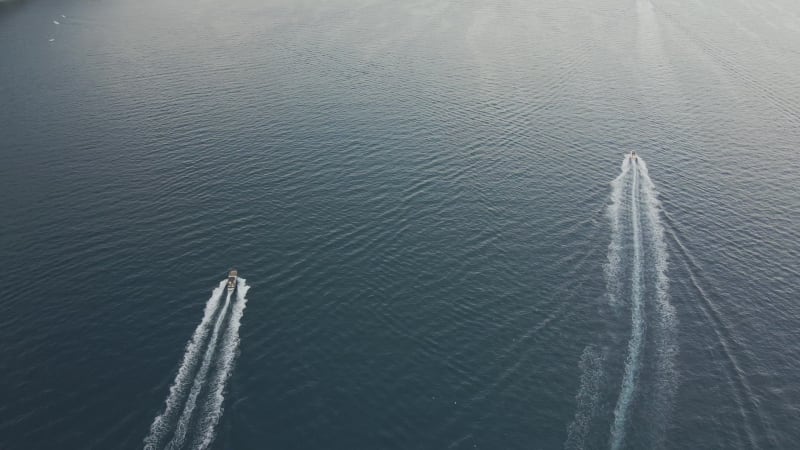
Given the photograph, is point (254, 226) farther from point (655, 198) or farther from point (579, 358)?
point (655, 198)

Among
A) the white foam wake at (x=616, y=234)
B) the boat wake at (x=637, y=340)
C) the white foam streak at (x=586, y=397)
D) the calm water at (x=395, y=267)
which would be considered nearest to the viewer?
the white foam streak at (x=586, y=397)

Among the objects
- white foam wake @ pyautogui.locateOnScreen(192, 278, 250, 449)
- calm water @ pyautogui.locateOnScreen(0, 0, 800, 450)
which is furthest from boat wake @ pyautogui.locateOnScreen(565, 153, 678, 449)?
white foam wake @ pyautogui.locateOnScreen(192, 278, 250, 449)

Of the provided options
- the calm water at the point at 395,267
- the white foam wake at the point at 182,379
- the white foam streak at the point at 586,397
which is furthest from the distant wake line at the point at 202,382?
the white foam streak at the point at 586,397

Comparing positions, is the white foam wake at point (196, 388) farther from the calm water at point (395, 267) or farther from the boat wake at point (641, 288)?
the boat wake at point (641, 288)

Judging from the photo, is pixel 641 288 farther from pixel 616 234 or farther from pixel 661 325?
pixel 616 234

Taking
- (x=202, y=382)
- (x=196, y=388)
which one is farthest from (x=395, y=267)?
(x=196, y=388)

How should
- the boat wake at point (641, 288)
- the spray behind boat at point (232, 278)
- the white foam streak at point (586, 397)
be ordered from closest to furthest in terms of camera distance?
the white foam streak at point (586, 397) → the boat wake at point (641, 288) → the spray behind boat at point (232, 278)
